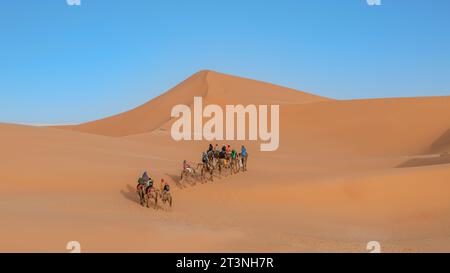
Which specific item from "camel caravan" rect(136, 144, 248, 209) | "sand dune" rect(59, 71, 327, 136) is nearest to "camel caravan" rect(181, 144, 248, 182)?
"camel caravan" rect(136, 144, 248, 209)

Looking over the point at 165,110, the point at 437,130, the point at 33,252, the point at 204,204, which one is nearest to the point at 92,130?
the point at 165,110

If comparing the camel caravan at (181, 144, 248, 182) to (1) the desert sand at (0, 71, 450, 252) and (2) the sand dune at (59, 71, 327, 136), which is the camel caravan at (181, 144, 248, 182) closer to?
(1) the desert sand at (0, 71, 450, 252)

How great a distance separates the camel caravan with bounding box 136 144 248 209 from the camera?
49.9 feet

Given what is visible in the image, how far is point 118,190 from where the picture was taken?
57.1ft

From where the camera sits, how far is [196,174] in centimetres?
1944

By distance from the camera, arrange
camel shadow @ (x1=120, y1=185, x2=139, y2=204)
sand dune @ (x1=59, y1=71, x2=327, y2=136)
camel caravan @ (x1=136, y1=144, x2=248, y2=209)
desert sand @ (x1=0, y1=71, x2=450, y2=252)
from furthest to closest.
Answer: sand dune @ (x1=59, y1=71, x2=327, y2=136)
camel shadow @ (x1=120, y1=185, x2=139, y2=204)
camel caravan @ (x1=136, y1=144, x2=248, y2=209)
desert sand @ (x1=0, y1=71, x2=450, y2=252)

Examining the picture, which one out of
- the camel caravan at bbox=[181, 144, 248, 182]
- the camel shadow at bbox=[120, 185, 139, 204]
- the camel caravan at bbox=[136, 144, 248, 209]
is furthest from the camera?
the camel caravan at bbox=[181, 144, 248, 182]

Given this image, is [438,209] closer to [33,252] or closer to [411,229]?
[411,229]

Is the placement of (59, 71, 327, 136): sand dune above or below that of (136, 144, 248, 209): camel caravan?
above

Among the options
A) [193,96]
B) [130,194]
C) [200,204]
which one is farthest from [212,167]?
[193,96]

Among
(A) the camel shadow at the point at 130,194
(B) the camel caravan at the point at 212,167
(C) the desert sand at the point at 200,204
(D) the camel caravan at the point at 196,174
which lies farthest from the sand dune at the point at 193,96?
(A) the camel shadow at the point at 130,194

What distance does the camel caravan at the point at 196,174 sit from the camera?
49.9 ft

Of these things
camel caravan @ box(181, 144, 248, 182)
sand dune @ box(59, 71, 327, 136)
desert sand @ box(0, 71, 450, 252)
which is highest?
sand dune @ box(59, 71, 327, 136)
